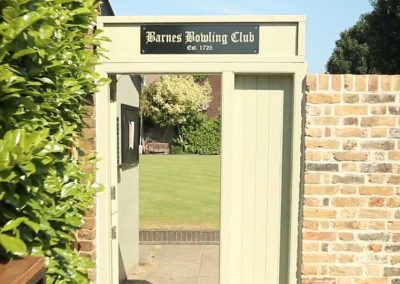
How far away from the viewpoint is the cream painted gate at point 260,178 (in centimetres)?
430

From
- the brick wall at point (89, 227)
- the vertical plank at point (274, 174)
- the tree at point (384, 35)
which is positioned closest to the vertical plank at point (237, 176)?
the vertical plank at point (274, 174)

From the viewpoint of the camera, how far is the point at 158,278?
23.1 feet

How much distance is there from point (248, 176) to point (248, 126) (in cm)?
50

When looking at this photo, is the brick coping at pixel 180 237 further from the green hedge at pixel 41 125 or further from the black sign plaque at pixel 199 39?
the green hedge at pixel 41 125

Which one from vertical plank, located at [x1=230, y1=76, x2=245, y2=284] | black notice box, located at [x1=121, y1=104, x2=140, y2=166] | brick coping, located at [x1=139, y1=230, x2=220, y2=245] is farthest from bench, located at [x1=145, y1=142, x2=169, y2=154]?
vertical plank, located at [x1=230, y1=76, x2=245, y2=284]

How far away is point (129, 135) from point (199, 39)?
101 inches

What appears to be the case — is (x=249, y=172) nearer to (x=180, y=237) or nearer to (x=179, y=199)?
(x=180, y=237)

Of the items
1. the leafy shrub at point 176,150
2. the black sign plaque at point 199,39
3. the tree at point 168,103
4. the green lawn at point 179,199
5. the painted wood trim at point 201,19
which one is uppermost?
the tree at point 168,103

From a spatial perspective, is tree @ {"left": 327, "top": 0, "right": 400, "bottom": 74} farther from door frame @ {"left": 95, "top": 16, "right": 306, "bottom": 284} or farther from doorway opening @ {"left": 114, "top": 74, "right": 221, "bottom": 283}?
door frame @ {"left": 95, "top": 16, "right": 306, "bottom": 284}

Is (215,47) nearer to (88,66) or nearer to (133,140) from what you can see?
(88,66)

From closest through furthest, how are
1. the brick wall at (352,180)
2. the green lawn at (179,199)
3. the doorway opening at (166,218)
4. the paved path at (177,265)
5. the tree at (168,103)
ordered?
1. the brick wall at (352,180)
2. the doorway opening at (166,218)
3. the paved path at (177,265)
4. the green lawn at (179,199)
5. the tree at (168,103)

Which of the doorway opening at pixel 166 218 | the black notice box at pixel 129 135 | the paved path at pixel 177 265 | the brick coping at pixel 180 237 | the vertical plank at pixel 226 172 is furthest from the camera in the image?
the brick coping at pixel 180 237

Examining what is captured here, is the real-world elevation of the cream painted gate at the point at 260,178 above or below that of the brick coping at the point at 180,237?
above

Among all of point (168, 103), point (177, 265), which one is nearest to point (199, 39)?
point (177, 265)
